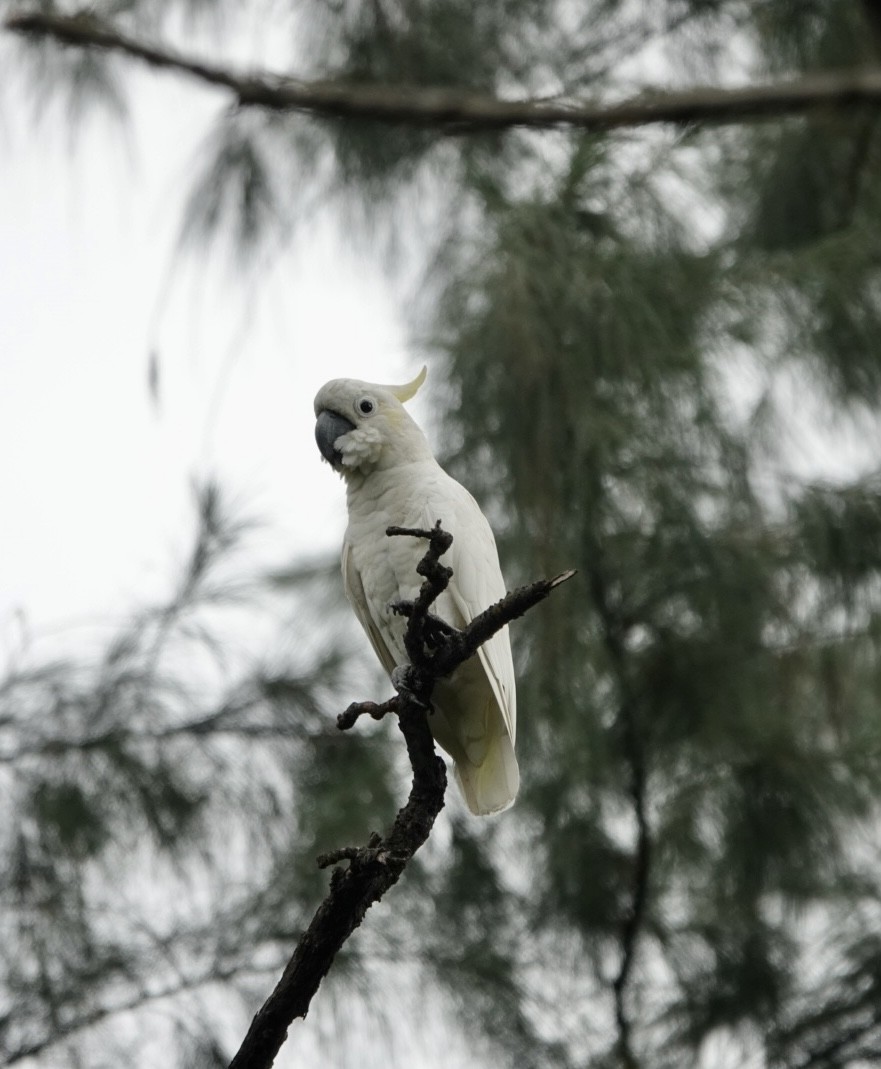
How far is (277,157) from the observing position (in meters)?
2.72

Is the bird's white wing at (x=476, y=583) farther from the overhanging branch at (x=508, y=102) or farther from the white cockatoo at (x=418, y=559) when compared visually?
the overhanging branch at (x=508, y=102)

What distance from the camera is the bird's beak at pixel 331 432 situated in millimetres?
2506

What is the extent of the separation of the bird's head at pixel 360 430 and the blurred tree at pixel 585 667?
34 centimetres

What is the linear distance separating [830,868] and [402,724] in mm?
2044

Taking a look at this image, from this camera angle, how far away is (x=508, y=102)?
777 millimetres

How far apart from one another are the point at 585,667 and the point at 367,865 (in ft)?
5.56

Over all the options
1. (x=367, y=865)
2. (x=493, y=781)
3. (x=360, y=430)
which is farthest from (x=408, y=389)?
(x=367, y=865)

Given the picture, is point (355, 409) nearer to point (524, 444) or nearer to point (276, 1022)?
point (524, 444)

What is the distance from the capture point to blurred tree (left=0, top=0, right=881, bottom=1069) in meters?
2.94

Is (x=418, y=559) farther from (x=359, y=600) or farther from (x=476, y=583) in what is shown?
(x=359, y=600)

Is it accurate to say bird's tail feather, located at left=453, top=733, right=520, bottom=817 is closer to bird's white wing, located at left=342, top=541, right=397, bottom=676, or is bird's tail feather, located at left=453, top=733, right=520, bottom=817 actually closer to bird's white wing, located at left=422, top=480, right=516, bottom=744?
bird's white wing, located at left=422, top=480, right=516, bottom=744

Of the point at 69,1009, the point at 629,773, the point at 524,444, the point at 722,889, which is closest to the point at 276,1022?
the point at 69,1009

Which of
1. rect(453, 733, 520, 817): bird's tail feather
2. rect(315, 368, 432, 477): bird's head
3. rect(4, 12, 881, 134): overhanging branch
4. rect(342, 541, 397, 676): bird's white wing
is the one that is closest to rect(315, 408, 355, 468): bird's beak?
rect(315, 368, 432, 477): bird's head

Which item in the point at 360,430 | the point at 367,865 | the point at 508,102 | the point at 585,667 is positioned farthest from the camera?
the point at 585,667
